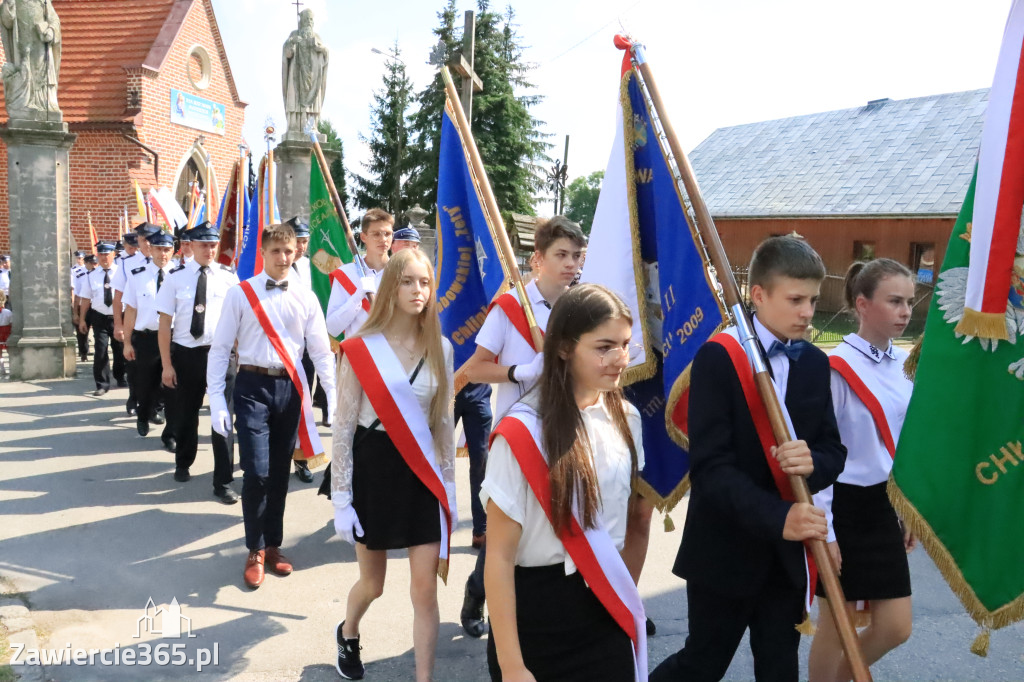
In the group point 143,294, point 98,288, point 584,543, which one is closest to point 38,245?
point 98,288

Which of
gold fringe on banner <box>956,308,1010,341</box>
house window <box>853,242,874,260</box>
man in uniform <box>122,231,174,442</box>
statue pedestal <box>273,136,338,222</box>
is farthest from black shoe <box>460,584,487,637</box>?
house window <box>853,242,874,260</box>

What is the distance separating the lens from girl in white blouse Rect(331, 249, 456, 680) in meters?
3.62

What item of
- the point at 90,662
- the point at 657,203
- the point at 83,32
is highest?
the point at 83,32

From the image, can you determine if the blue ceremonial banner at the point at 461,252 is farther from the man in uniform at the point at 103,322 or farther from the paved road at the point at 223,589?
the man in uniform at the point at 103,322

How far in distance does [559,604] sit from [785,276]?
1.31 meters

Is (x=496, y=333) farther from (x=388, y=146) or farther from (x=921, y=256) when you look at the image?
(x=388, y=146)

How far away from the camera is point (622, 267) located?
4.05 meters

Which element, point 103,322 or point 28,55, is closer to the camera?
point 103,322

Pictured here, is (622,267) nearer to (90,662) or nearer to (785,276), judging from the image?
(785,276)

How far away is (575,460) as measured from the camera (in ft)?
7.38

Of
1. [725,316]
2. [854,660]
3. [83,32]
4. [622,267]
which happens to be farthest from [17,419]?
[83,32]

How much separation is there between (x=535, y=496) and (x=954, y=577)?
1567 millimetres

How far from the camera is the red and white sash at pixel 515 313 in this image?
4203mm

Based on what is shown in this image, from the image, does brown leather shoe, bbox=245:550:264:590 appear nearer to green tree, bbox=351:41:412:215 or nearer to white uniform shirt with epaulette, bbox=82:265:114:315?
white uniform shirt with epaulette, bbox=82:265:114:315
